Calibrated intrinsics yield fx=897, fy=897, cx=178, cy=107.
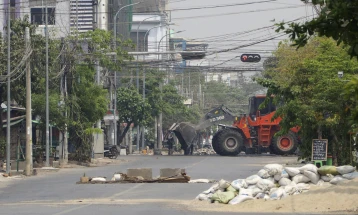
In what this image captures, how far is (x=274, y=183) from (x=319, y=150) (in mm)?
8019

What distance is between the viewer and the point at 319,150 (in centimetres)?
3384

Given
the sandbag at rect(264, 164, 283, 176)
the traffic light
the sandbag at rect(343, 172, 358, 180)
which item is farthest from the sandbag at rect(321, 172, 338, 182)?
the traffic light

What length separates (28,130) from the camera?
137ft

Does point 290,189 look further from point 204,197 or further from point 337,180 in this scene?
point 204,197

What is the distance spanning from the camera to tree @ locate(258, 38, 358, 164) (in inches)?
1323

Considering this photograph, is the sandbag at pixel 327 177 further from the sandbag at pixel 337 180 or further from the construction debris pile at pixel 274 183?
the sandbag at pixel 337 180

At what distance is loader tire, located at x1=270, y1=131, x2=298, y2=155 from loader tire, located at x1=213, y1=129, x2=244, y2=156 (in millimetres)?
2644

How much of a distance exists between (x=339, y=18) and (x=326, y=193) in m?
12.8

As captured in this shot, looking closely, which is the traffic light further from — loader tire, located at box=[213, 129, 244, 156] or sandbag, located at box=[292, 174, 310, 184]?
sandbag, located at box=[292, 174, 310, 184]

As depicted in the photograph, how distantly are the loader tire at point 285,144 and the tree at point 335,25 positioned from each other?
45.5m

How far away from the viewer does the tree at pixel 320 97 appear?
33.6 m

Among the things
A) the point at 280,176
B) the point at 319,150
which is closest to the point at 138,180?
the point at 319,150

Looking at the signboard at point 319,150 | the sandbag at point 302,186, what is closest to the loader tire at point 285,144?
the signboard at point 319,150

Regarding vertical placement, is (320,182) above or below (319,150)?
below
